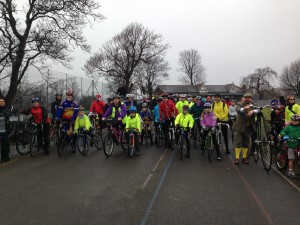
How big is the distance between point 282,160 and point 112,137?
5.02 metres

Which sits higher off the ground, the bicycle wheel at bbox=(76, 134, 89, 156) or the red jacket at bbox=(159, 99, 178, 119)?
the red jacket at bbox=(159, 99, 178, 119)

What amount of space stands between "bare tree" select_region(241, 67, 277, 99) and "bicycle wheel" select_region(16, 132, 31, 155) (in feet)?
280

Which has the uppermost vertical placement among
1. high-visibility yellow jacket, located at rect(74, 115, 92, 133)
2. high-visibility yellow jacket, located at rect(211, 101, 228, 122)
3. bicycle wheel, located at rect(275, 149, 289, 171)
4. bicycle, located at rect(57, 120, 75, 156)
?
high-visibility yellow jacket, located at rect(211, 101, 228, 122)

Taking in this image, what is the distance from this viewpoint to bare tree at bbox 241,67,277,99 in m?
90.1

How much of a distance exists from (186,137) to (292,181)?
3634 mm

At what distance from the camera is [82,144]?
34.9ft

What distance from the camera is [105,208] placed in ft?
18.1

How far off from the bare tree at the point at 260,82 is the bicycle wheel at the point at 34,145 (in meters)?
85.3

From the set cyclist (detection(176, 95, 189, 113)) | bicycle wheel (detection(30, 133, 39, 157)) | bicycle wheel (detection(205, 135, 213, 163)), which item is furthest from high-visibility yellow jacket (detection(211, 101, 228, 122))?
bicycle wheel (detection(30, 133, 39, 157))

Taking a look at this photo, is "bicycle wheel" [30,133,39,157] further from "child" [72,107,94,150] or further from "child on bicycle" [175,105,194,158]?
"child on bicycle" [175,105,194,158]

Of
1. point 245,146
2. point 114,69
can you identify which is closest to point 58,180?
point 245,146

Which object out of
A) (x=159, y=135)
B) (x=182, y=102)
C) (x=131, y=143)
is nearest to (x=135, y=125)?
(x=131, y=143)

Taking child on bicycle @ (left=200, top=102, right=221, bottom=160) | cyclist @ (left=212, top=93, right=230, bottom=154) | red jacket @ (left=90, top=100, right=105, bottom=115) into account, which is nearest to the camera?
child on bicycle @ (left=200, top=102, right=221, bottom=160)

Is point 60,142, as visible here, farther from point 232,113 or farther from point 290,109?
point 232,113
